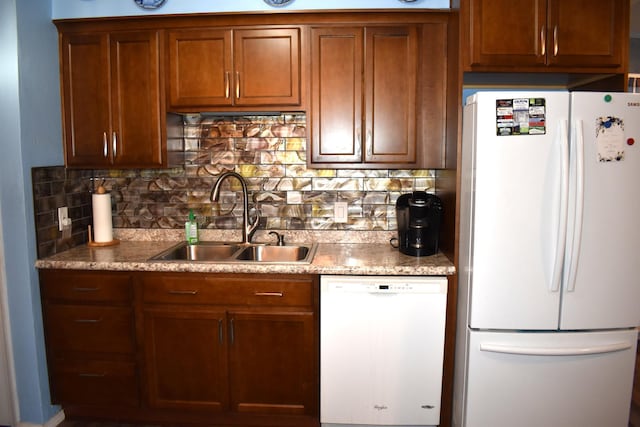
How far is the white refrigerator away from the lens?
2002mm

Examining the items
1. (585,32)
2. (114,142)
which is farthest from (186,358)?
(585,32)

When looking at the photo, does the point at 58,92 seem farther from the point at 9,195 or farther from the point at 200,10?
the point at 200,10

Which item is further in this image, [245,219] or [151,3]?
[245,219]

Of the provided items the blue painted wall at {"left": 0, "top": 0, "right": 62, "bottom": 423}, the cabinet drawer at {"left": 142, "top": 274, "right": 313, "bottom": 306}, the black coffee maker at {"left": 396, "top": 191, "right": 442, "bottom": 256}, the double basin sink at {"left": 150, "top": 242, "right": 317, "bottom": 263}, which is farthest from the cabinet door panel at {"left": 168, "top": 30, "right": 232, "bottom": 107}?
the black coffee maker at {"left": 396, "top": 191, "right": 442, "bottom": 256}

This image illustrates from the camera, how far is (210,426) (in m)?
2.52

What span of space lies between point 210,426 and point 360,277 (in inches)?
46.1

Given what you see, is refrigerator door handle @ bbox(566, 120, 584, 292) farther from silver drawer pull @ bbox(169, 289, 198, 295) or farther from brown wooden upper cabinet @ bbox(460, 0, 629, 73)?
silver drawer pull @ bbox(169, 289, 198, 295)

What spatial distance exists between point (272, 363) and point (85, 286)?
1.05 m

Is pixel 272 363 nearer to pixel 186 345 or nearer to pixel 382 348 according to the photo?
pixel 186 345

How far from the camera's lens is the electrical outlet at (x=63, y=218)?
2.64 meters

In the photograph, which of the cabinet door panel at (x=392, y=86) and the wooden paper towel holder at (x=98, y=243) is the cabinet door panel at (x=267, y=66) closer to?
the cabinet door panel at (x=392, y=86)

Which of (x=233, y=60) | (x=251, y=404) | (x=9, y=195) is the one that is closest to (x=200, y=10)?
(x=233, y=60)

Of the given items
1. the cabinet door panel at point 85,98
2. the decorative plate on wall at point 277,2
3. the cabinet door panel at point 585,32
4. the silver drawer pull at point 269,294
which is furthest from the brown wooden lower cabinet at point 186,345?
the cabinet door panel at point 585,32

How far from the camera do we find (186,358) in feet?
7.93
